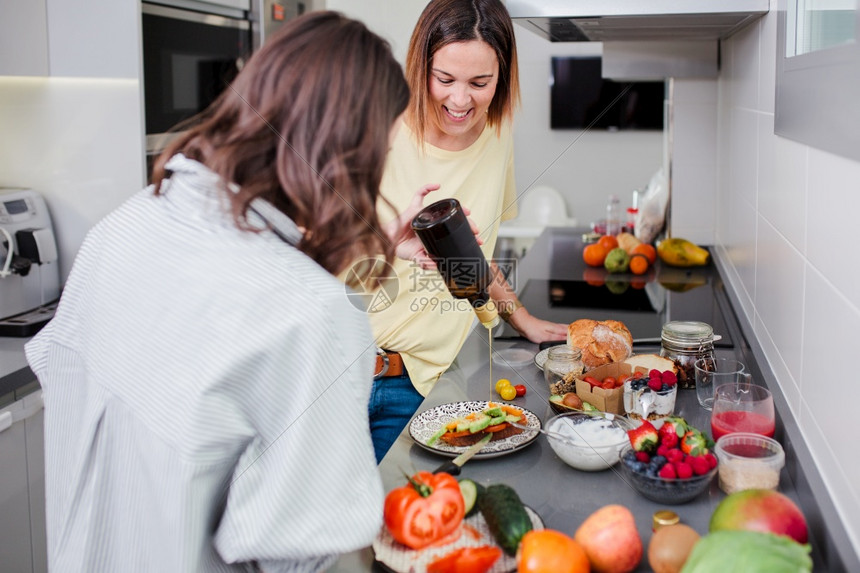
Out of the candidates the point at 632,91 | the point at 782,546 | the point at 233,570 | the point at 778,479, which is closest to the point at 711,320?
the point at 778,479

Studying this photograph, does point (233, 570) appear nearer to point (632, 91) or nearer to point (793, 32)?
point (793, 32)

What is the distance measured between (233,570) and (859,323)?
72 centimetres

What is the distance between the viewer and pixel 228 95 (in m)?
0.95

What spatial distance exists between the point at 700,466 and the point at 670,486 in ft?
0.16

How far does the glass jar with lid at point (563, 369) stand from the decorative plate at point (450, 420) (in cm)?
10

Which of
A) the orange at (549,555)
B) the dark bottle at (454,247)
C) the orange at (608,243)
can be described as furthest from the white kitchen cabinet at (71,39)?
the orange at (549,555)

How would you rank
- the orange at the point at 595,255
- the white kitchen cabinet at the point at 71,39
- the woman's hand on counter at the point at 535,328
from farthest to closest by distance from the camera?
the orange at the point at 595,255
the white kitchen cabinet at the point at 71,39
the woman's hand on counter at the point at 535,328

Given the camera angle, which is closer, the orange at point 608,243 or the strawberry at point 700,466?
the strawberry at point 700,466

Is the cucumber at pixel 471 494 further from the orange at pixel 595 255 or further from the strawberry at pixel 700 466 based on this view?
the orange at pixel 595 255

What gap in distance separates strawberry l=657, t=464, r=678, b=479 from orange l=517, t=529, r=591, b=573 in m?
0.21

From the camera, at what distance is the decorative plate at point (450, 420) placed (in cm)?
121

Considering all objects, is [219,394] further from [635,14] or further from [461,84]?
[635,14]

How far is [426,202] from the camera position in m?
1.86

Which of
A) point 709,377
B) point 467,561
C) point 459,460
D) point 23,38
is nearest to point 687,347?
point 709,377
